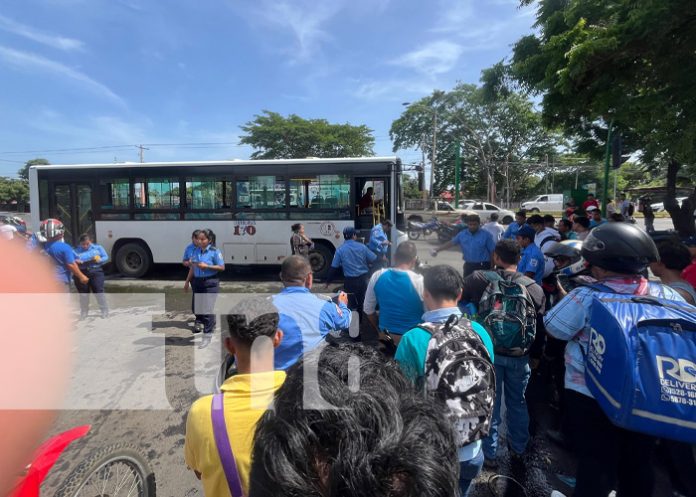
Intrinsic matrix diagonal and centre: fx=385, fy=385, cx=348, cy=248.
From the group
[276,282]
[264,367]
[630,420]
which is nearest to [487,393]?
[630,420]

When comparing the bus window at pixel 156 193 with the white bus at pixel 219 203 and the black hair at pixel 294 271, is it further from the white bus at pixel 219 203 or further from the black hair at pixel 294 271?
the black hair at pixel 294 271

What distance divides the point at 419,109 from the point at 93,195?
103 feet

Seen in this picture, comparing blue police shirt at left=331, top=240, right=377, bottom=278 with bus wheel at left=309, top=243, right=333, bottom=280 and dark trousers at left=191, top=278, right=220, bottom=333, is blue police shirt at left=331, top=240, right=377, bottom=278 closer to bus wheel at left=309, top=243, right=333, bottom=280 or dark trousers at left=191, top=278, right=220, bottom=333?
dark trousers at left=191, top=278, right=220, bottom=333

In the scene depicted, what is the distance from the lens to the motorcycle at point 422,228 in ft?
59.0

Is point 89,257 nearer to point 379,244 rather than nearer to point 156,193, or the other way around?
point 156,193

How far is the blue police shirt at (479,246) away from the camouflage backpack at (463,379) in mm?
4253

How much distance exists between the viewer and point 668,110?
16.5 ft

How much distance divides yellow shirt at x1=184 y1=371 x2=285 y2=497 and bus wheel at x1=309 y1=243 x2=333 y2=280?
25.6 feet

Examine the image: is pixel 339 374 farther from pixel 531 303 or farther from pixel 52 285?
pixel 531 303

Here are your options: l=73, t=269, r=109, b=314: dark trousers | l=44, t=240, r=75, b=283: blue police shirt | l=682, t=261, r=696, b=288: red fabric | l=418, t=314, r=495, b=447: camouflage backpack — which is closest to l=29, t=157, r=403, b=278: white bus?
l=73, t=269, r=109, b=314: dark trousers

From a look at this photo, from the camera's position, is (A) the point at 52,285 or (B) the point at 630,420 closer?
(A) the point at 52,285

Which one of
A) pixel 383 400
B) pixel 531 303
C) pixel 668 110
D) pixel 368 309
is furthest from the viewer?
pixel 668 110

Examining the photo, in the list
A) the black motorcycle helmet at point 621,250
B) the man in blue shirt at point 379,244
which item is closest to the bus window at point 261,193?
the man in blue shirt at point 379,244

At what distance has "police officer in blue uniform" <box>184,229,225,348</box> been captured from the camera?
17.9 ft
